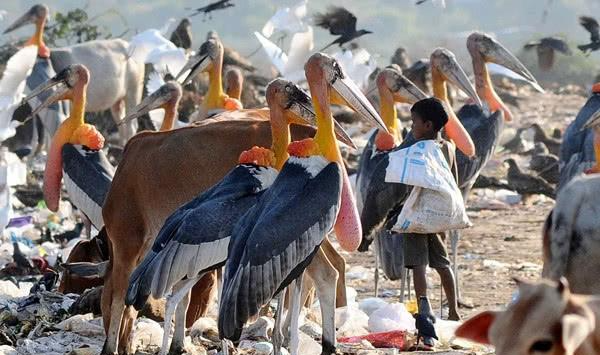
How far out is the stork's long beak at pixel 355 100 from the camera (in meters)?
8.06

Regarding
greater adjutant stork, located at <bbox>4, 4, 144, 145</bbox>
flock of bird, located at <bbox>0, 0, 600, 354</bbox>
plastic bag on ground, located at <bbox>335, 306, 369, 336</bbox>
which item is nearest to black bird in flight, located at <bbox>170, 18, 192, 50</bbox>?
greater adjutant stork, located at <bbox>4, 4, 144, 145</bbox>

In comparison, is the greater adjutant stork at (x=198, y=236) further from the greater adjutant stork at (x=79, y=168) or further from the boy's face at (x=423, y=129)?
the greater adjutant stork at (x=79, y=168)

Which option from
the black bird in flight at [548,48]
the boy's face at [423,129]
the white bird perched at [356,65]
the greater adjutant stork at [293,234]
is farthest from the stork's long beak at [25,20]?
the greater adjutant stork at [293,234]

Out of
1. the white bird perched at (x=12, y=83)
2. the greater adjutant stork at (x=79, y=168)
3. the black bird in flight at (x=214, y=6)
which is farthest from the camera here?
the black bird in flight at (x=214, y=6)

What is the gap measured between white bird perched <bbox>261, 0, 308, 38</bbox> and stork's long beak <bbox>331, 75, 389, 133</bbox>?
7.48 m

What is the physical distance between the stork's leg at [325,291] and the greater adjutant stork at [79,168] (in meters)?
2.64

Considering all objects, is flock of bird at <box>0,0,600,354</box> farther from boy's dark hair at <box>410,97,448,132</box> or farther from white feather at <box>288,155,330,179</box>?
boy's dark hair at <box>410,97,448,132</box>

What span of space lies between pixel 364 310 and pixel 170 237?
7.62 feet

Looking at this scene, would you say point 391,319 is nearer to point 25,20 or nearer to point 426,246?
point 426,246

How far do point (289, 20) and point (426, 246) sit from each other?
7.33 metres

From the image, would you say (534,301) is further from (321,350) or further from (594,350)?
(321,350)

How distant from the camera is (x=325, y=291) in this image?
772cm

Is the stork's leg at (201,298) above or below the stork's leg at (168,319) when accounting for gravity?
below

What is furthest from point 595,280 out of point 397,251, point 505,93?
point 505,93
